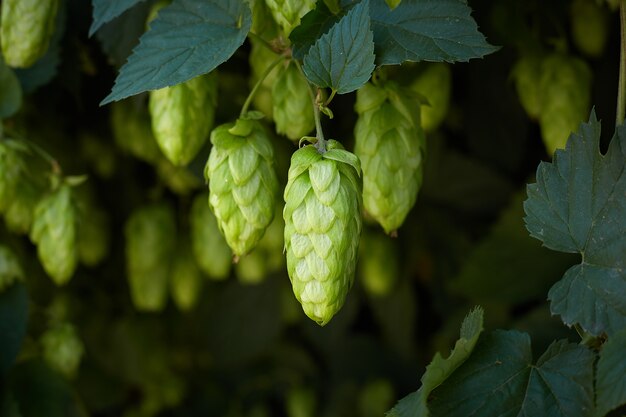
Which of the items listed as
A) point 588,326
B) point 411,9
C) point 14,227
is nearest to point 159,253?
point 14,227

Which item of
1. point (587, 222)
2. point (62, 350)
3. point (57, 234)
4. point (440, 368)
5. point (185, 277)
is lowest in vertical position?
point (185, 277)

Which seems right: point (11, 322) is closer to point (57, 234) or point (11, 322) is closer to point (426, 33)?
point (57, 234)

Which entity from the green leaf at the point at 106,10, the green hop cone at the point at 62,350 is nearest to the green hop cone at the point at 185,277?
the green hop cone at the point at 62,350

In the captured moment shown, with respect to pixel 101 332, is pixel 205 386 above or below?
below

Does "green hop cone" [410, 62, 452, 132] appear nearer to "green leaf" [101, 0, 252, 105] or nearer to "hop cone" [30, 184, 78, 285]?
"green leaf" [101, 0, 252, 105]

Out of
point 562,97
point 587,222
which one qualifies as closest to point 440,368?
point 587,222

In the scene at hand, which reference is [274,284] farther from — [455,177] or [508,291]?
[508,291]

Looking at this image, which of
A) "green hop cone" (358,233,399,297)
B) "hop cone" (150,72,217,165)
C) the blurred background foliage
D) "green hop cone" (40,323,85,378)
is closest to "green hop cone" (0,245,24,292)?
the blurred background foliage
